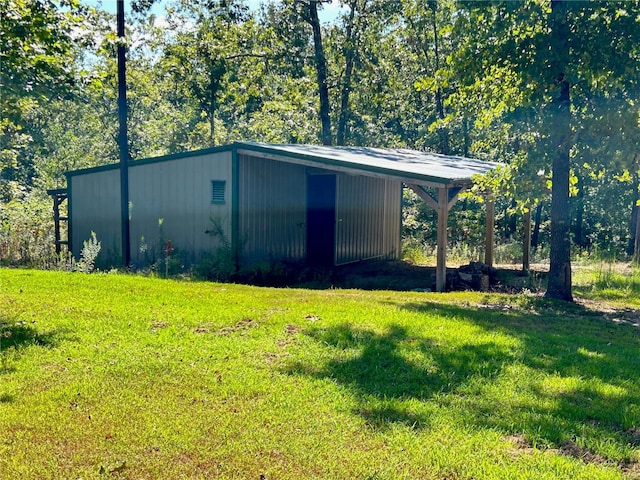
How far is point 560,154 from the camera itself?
8.23 meters

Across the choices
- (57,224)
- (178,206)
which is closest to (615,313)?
(178,206)

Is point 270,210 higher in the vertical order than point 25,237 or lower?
higher

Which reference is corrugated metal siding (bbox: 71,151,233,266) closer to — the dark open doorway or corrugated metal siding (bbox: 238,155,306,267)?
corrugated metal siding (bbox: 238,155,306,267)

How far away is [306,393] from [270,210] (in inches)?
329

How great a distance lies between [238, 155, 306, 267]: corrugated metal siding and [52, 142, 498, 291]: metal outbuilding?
21 mm

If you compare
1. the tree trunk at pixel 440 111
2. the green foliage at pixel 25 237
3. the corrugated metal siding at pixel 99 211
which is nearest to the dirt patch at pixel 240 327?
the green foliage at pixel 25 237

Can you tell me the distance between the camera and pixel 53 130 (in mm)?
30953

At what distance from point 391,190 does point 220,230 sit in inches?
243

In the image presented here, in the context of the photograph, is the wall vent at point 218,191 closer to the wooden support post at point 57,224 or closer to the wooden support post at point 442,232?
the wooden support post at point 442,232

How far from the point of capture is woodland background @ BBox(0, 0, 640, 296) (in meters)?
7.20

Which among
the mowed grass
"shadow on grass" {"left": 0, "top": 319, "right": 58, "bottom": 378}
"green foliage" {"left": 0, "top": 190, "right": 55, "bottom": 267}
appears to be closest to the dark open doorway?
"green foliage" {"left": 0, "top": 190, "right": 55, "bottom": 267}

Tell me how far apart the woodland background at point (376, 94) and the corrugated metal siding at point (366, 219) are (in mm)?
1905

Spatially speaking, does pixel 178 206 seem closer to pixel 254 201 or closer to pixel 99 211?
pixel 254 201

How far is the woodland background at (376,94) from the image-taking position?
23.6 feet
